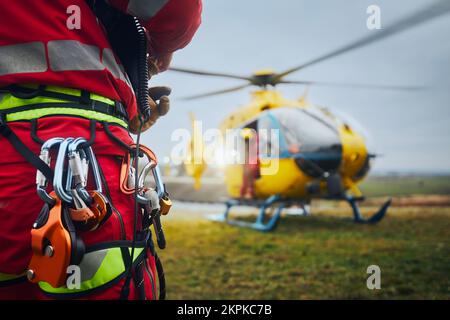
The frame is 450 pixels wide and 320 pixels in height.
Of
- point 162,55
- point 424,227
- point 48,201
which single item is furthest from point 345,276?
point 424,227

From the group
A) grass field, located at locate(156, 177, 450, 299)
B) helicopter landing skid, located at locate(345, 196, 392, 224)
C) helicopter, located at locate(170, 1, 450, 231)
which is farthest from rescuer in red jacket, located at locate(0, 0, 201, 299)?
helicopter landing skid, located at locate(345, 196, 392, 224)

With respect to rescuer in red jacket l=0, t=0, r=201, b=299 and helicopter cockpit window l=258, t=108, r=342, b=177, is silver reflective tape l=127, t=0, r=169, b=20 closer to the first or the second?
rescuer in red jacket l=0, t=0, r=201, b=299

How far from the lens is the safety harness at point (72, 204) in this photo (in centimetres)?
98

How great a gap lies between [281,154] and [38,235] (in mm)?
7436

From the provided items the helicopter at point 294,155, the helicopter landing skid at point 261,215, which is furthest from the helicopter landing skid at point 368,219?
the helicopter landing skid at point 261,215

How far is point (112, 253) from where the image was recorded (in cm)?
108

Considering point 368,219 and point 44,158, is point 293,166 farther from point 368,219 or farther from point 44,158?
point 44,158

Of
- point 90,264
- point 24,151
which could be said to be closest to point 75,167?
point 24,151

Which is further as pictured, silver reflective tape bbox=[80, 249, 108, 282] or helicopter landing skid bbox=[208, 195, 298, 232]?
helicopter landing skid bbox=[208, 195, 298, 232]

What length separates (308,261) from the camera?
4926 millimetres

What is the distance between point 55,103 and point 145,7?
15.1 inches

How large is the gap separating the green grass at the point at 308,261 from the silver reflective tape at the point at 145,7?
2.92m

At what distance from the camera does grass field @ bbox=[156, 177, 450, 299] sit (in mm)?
3697
